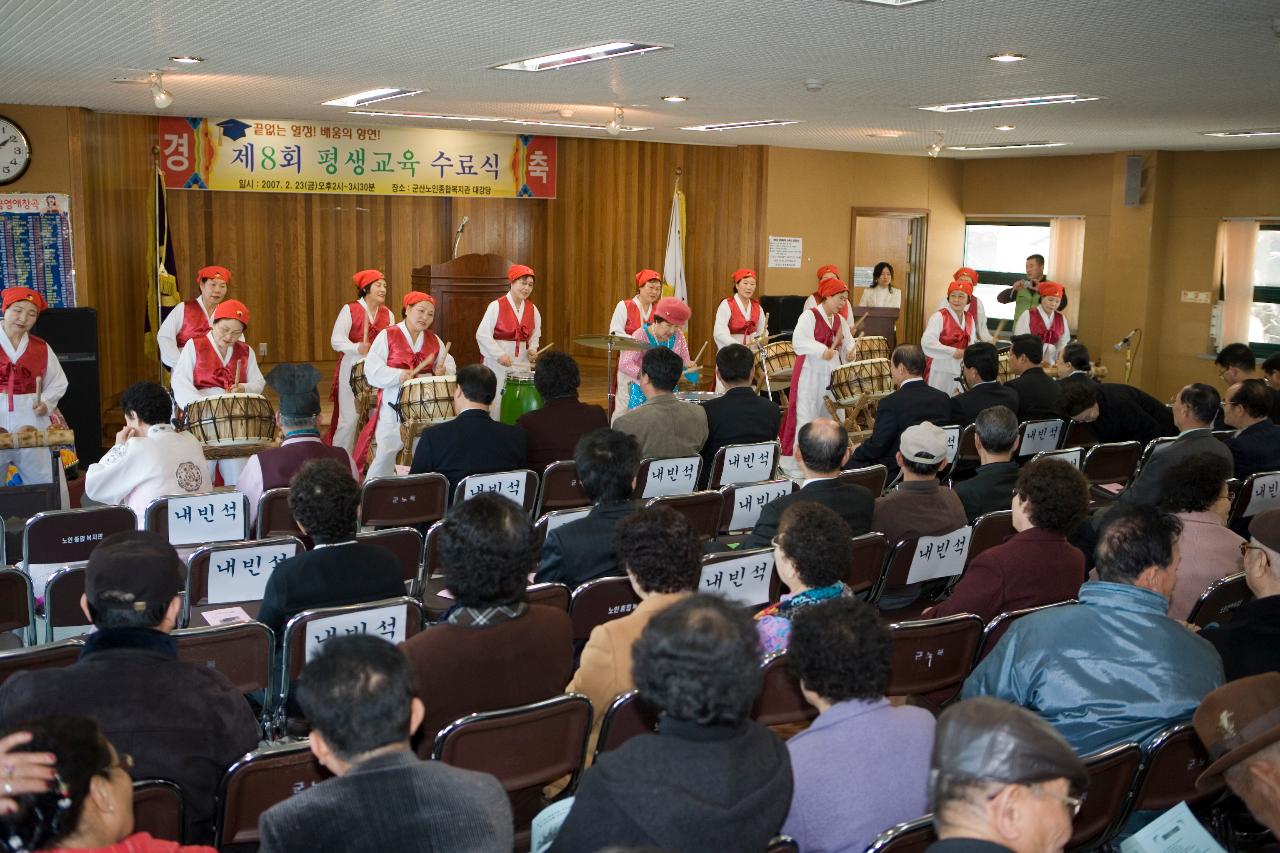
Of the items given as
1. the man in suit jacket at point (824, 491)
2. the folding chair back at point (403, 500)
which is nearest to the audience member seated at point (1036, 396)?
the man in suit jacket at point (824, 491)

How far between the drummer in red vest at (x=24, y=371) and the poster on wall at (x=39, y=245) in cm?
203

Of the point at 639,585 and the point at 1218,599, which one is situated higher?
the point at 639,585

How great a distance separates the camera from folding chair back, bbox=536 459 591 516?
5547 mm

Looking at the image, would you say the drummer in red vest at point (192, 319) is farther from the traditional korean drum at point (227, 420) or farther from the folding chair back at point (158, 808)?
the folding chair back at point (158, 808)

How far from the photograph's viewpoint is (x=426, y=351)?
8375 mm

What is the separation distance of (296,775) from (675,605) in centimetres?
95

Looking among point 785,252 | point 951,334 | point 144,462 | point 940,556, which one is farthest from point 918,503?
point 785,252

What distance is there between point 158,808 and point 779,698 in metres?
1.60

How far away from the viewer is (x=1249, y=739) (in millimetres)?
2443

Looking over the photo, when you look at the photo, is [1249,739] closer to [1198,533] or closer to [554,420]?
[1198,533]

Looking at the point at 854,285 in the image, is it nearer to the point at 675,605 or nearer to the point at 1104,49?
the point at 1104,49

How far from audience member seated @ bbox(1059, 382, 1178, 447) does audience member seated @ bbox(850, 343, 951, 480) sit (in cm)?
77

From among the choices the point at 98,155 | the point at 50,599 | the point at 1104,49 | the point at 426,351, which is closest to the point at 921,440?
the point at 1104,49

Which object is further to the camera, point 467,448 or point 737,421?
point 737,421
